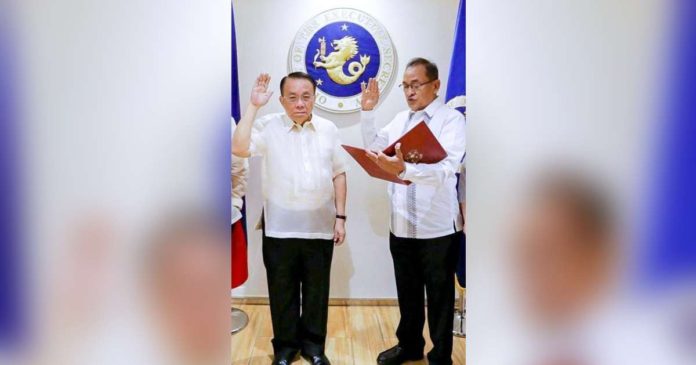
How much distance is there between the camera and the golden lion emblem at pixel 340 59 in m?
2.38

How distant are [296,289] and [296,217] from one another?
0.93 feet

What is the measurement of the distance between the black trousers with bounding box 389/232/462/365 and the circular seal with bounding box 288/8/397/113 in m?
0.86

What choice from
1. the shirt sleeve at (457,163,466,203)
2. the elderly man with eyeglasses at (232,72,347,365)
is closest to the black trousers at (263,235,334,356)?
the elderly man with eyeglasses at (232,72,347,365)

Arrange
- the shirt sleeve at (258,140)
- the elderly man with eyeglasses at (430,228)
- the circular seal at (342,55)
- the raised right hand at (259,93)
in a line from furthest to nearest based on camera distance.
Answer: the circular seal at (342,55) → the shirt sleeve at (258,140) → the elderly man with eyeglasses at (430,228) → the raised right hand at (259,93)

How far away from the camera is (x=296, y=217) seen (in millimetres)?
1829

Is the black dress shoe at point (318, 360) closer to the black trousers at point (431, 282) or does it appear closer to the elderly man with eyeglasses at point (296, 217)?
the elderly man with eyeglasses at point (296, 217)

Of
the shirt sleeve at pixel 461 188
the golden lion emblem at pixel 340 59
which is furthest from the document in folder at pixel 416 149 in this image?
the golden lion emblem at pixel 340 59

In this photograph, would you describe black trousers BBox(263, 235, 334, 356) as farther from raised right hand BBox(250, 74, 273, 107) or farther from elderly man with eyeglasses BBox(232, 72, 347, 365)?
raised right hand BBox(250, 74, 273, 107)

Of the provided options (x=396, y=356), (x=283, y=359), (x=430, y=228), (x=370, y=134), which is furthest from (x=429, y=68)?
(x=283, y=359)

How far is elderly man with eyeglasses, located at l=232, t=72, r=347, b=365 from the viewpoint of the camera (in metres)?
1.83

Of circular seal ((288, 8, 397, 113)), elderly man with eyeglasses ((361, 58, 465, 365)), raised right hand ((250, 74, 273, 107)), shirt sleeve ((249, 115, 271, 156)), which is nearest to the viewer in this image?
raised right hand ((250, 74, 273, 107))

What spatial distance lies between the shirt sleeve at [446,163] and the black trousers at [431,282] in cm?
25

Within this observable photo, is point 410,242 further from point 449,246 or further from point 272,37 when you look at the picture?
point 272,37

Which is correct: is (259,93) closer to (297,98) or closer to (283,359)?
(297,98)
